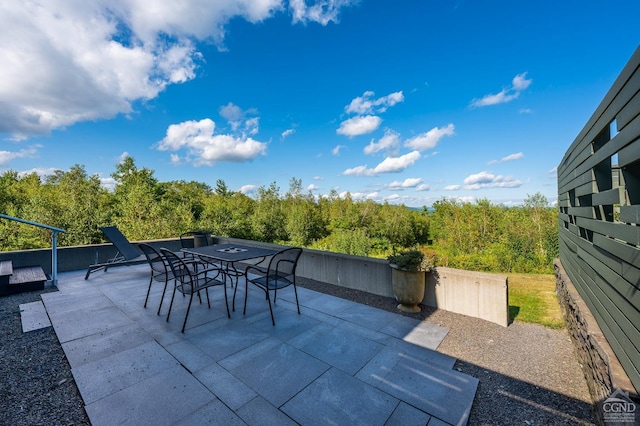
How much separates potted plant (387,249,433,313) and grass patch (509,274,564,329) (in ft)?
3.88

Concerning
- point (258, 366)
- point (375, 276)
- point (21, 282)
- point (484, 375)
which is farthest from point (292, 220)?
point (484, 375)

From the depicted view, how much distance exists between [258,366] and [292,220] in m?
12.9

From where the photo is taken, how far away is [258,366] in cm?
207

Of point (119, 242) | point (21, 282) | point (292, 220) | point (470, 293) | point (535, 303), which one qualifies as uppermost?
point (292, 220)

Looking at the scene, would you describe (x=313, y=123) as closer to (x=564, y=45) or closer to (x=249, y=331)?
(x=564, y=45)

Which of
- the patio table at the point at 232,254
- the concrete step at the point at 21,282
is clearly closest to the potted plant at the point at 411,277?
the patio table at the point at 232,254

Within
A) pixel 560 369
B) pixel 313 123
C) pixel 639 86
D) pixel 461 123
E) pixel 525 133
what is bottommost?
pixel 560 369

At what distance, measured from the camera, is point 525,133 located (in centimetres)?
1159

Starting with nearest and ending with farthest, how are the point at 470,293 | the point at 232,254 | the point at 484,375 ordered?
the point at 484,375, the point at 470,293, the point at 232,254

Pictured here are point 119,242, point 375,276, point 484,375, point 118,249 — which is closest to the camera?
point 484,375

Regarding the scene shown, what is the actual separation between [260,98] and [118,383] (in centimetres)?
1181

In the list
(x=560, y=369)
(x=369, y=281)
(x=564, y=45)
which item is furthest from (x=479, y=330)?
(x=564, y=45)

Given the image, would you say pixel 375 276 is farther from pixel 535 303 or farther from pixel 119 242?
pixel 119 242

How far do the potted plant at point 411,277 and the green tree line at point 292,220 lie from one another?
573cm
